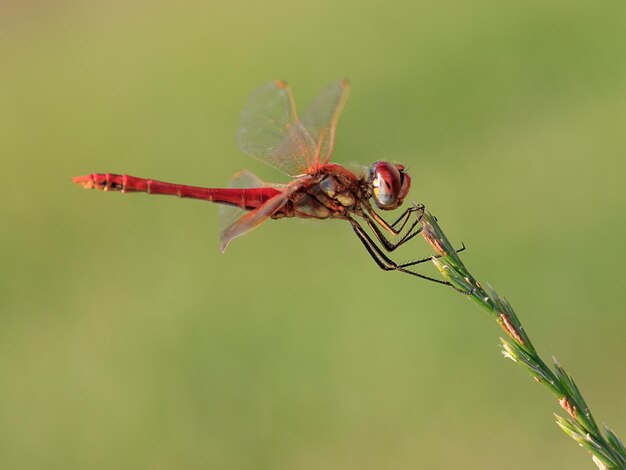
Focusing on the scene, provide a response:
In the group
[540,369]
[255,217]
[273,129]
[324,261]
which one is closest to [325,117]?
[273,129]

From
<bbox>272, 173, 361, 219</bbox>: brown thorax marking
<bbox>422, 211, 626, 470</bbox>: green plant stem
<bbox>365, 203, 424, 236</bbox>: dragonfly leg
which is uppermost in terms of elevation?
<bbox>272, 173, 361, 219</bbox>: brown thorax marking

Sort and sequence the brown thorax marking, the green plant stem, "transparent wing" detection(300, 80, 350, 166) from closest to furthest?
the green plant stem
the brown thorax marking
"transparent wing" detection(300, 80, 350, 166)

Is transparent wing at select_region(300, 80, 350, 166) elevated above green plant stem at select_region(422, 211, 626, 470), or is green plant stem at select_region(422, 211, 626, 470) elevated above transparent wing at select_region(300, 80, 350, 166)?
→ transparent wing at select_region(300, 80, 350, 166)

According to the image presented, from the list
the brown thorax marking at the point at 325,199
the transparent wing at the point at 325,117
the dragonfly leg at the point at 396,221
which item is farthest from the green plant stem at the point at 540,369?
the transparent wing at the point at 325,117

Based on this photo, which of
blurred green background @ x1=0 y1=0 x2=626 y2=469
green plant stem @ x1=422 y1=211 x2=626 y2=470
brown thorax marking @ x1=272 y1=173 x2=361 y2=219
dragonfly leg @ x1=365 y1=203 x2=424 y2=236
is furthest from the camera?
blurred green background @ x1=0 y1=0 x2=626 y2=469

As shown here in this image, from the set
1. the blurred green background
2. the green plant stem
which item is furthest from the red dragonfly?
the green plant stem

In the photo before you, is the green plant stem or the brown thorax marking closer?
the green plant stem

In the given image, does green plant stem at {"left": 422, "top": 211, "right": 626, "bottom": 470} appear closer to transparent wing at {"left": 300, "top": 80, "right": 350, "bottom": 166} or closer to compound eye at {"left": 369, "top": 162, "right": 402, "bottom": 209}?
compound eye at {"left": 369, "top": 162, "right": 402, "bottom": 209}

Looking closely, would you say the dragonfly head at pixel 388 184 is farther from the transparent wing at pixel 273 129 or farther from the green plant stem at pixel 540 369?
the green plant stem at pixel 540 369
